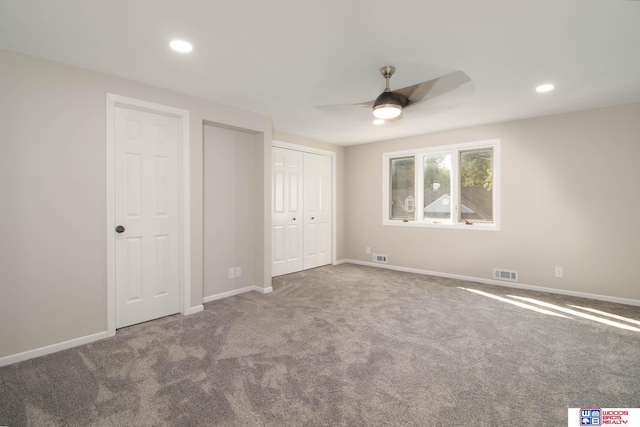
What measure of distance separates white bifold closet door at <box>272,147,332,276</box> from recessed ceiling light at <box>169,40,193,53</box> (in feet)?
8.59

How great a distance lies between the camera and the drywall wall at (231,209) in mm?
3896

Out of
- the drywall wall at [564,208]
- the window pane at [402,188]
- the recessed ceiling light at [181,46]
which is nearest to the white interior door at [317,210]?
the window pane at [402,188]

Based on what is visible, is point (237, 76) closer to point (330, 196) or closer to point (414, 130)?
point (414, 130)

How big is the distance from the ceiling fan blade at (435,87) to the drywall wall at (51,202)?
9.16ft

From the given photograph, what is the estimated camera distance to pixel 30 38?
223cm

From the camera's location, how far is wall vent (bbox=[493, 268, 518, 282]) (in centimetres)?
447

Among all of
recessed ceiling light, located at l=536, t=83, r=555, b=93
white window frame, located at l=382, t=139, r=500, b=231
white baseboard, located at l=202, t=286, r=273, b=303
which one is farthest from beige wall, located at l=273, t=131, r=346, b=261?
recessed ceiling light, located at l=536, t=83, r=555, b=93

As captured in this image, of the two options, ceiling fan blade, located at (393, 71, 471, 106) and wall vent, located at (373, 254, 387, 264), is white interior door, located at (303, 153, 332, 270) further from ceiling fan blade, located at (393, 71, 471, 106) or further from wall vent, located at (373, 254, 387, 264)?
ceiling fan blade, located at (393, 71, 471, 106)

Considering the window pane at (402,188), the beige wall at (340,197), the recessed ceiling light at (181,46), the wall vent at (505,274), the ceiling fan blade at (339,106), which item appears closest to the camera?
the recessed ceiling light at (181,46)

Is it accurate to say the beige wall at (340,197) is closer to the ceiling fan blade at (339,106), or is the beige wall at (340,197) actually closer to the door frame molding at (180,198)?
the ceiling fan blade at (339,106)

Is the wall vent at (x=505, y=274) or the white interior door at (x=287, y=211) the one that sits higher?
the white interior door at (x=287, y=211)

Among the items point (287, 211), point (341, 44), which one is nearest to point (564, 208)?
point (341, 44)

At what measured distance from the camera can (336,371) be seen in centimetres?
226

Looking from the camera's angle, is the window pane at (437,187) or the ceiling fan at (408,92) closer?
the ceiling fan at (408,92)
